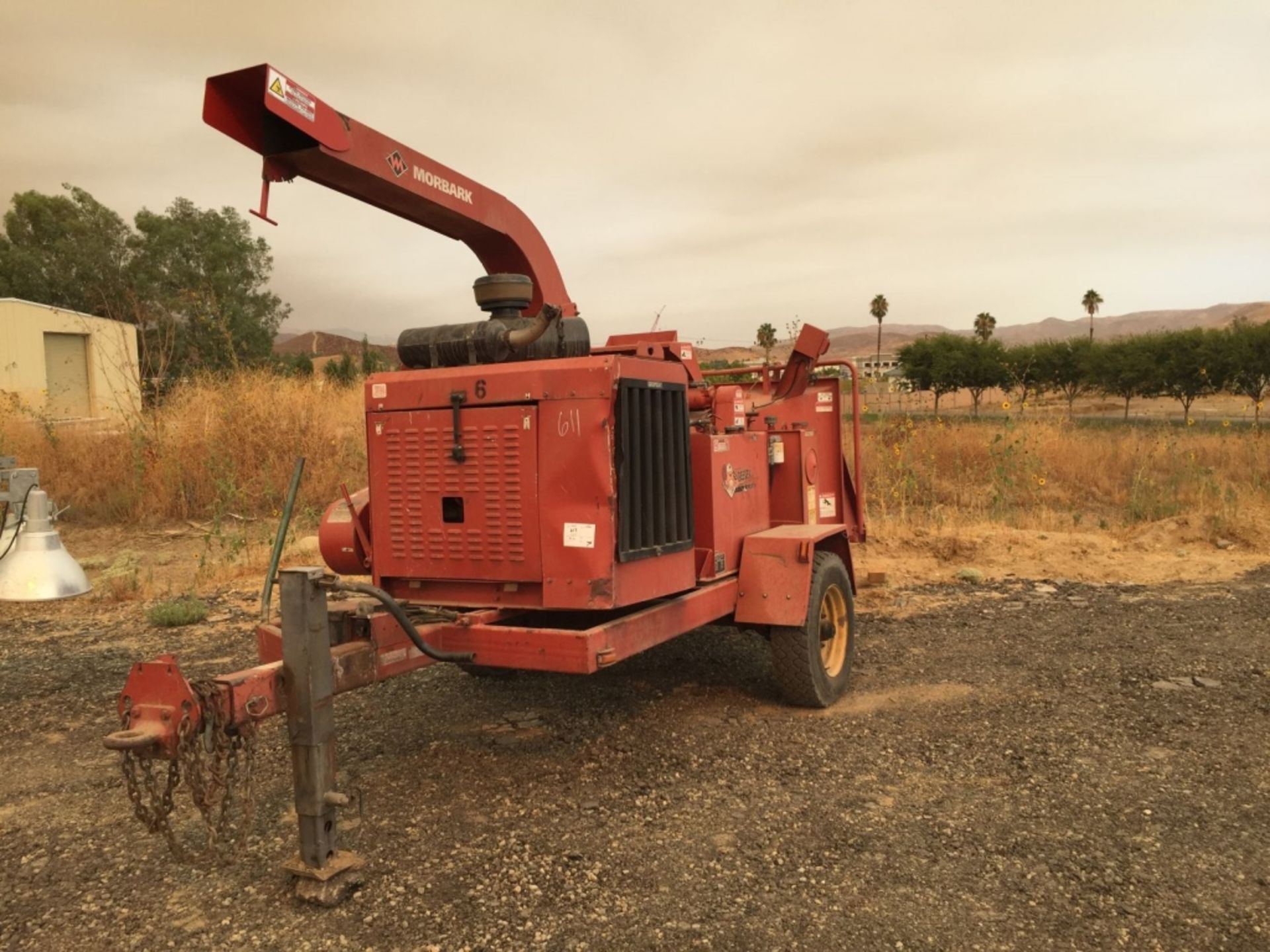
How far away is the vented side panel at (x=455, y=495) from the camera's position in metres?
4.16

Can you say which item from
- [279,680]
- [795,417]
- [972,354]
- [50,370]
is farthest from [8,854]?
[972,354]

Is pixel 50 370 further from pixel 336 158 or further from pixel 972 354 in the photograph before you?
pixel 972 354

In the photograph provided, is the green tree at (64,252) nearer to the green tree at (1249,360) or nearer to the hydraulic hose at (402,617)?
the hydraulic hose at (402,617)

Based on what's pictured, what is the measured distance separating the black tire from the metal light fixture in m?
4.46

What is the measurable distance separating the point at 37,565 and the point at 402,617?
12.6 ft

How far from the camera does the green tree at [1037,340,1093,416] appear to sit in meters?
58.8

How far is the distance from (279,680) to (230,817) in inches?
47.0

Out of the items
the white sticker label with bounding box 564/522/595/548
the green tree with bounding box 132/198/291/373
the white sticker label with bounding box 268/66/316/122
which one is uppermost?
the green tree with bounding box 132/198/291/373

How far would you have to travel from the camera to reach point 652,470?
4324 millimetres

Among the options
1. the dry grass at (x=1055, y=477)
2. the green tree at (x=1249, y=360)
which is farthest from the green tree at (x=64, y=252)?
the green tree at (x=1249, y=360)

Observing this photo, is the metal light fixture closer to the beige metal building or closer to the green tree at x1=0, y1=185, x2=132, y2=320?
the beige metal building

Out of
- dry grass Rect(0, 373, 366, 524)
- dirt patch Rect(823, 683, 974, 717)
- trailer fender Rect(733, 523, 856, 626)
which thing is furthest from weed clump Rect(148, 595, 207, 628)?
dirt patch Rect(823, 683, 974, 717)

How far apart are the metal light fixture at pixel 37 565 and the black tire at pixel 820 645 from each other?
14.6 ft

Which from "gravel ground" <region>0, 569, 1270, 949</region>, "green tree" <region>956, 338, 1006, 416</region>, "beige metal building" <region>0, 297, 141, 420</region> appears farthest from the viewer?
"green tree" <region>956, 338, 1006, 416</region>
